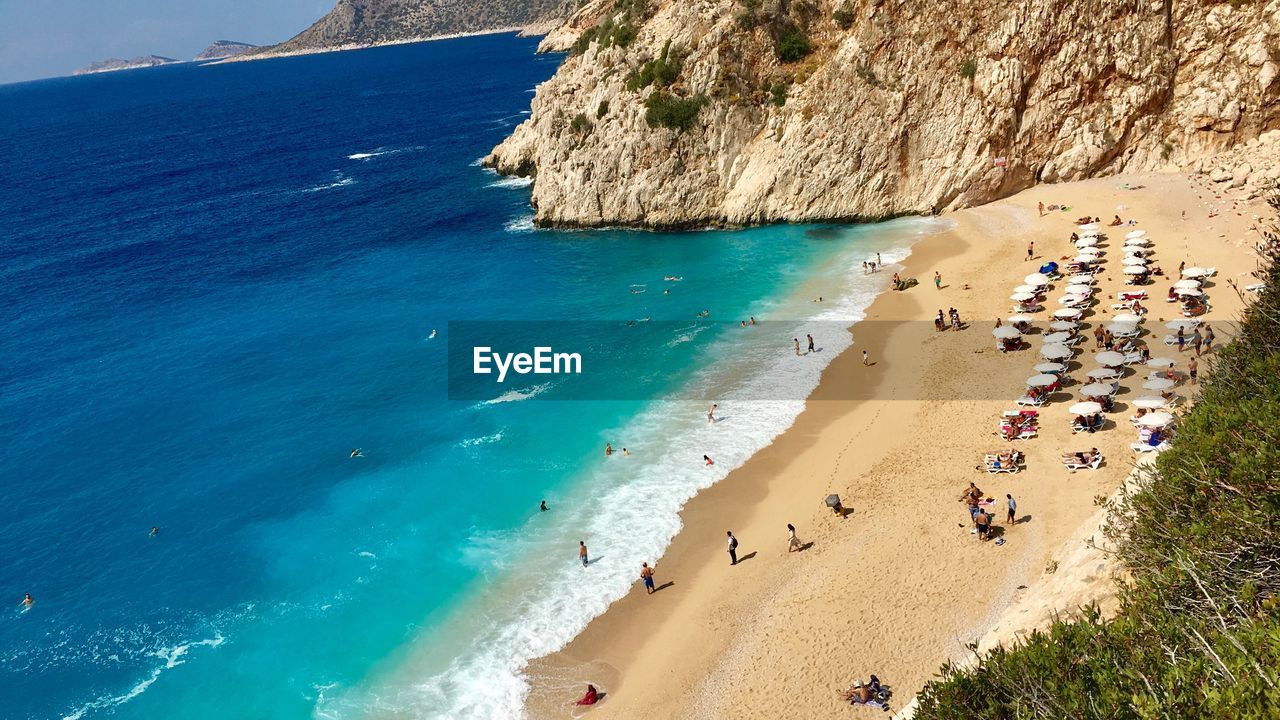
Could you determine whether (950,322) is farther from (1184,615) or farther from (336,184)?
(336,184)

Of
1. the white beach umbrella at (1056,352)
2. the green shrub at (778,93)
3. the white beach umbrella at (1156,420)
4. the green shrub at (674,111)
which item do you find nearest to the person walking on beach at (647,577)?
the white beach umbrella at (1156,420)

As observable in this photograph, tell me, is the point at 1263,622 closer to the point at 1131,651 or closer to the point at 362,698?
the point at 1131,651

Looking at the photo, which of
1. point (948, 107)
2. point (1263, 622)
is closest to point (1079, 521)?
point (1263, 622)

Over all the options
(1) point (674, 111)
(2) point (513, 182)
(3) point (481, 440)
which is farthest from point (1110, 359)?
(2) point (513, 182)

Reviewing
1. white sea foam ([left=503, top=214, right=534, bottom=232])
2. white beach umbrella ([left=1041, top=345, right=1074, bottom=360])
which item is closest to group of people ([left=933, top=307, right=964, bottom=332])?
white beach umbrella ([left=1041, top=345, right=1074, bottom=360])

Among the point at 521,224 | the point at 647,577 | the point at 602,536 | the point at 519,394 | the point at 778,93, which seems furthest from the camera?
the point at 521,224

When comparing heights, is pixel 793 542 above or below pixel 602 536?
above

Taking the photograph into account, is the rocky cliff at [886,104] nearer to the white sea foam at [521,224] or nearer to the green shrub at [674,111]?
the green shrub at [674,111]
